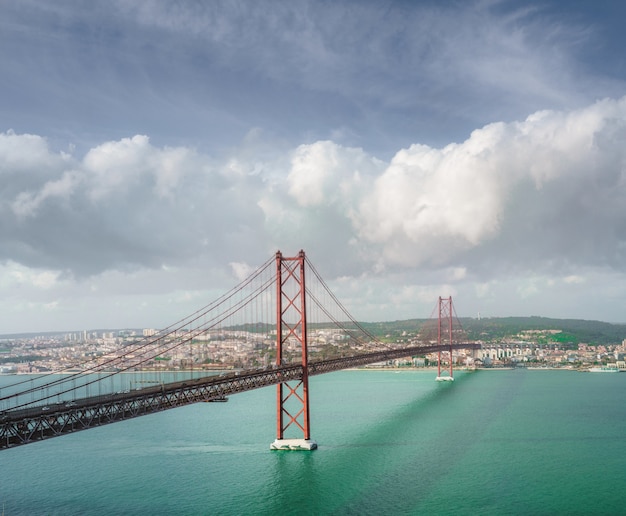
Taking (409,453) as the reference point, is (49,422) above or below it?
above

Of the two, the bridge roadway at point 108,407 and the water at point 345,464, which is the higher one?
the bridge roadway at point 108,407

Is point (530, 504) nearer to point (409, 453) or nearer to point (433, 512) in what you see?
point (433, 512)

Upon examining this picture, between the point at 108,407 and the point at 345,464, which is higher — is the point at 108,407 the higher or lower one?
the higher one

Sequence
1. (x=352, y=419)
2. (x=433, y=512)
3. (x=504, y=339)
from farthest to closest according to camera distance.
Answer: (x=504, y=339) < (x=352, y=419) < (x=433, y=512)

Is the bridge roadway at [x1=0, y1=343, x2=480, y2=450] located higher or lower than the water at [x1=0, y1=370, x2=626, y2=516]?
higher

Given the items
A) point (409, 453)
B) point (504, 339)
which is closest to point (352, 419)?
point (409, 453)

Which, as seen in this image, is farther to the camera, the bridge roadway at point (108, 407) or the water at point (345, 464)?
the water at point (345, 464)

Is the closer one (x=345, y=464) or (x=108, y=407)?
(x=108, y=407)

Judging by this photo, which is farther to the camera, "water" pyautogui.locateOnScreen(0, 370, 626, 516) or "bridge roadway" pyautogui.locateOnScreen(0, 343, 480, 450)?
"water" pyautogui.locateOnScreen(0, 370, 626, 516)
